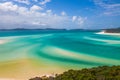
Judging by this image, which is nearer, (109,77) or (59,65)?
(109,77)

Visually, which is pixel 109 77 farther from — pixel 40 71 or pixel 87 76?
pixel 40 71

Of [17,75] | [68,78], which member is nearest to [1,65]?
[17,75]

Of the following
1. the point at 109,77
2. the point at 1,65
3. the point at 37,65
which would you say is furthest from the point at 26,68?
the point at 109,77

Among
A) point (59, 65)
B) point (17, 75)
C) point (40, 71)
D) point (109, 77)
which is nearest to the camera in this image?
point (109, 77)

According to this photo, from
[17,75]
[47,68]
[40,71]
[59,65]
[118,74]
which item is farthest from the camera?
[59,65]

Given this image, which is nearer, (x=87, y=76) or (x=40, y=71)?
(x=87, y=76)

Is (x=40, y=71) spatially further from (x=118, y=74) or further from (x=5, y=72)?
(x=118, y=74)

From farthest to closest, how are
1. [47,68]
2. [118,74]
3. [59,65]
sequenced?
[59,65], [47,68], [118,74]

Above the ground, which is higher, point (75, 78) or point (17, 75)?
point (75, 78)

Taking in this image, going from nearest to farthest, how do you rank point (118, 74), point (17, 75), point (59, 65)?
point (118, 74) → point (17, 75) → point (59, 65)
